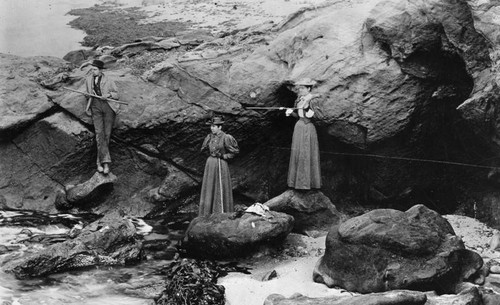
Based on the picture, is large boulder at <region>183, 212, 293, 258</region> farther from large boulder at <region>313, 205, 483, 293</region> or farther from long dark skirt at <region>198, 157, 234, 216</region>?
large boulder at <region>313, 205, 483, 293</region>

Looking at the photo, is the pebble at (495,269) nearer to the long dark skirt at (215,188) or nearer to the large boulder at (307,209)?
the large boulder at (307,209)

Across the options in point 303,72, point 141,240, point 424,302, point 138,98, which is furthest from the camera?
point 138,98

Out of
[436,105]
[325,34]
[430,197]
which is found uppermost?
[325,34]

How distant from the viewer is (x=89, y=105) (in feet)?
42.6

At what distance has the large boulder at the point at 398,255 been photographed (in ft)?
29.1

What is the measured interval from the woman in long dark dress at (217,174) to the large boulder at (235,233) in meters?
0.77

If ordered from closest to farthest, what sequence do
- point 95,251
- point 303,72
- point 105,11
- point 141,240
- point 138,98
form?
1. point 95,251
2. point 141,240
3. point 303,72
4. point 138,98
5. point 105,11

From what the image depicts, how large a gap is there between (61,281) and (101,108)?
4.24 meters

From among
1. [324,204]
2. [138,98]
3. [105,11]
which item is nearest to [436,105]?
[324,204]

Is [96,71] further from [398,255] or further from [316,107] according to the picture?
[398,255]

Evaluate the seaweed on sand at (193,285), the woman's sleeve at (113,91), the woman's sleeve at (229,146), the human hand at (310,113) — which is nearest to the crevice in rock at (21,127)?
the woman's sleeve at (113,91)

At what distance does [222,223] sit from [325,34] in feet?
14.9

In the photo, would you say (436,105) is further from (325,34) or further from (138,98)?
(138,98)

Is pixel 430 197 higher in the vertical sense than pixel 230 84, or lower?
lower
